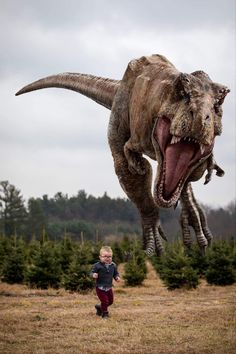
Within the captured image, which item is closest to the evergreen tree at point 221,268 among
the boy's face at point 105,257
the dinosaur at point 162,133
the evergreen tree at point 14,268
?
the evergreen tree at point 14,268

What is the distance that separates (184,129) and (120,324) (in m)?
8.30

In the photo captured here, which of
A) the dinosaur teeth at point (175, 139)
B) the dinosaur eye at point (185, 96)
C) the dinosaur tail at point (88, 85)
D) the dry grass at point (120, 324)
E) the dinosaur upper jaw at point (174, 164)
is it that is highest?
the dinosaur tail at point (88, 85)

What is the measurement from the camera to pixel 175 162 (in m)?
2.82

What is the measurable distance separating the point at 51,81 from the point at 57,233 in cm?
3346

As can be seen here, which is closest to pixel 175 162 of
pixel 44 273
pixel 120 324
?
pixel 120 324

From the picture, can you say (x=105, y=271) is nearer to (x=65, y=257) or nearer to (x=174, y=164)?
(x=174, y=164)

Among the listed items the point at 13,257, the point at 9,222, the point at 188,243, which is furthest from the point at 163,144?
the point at 9,222

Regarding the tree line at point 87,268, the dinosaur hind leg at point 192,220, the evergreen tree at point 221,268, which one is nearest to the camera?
the dinosaur hind leg at point 192,220

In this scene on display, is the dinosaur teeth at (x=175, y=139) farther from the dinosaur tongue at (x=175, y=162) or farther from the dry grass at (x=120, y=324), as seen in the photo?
the dry grass at (x=120, y=324)

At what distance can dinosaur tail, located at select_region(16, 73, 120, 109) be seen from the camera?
14.5 ft

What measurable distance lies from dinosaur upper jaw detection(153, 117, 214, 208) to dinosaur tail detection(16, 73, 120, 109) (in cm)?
156

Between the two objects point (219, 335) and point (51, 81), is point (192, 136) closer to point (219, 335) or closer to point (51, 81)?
point (51, 81)

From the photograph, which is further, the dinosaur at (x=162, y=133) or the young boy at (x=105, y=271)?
the young boy at (x=105, y=271)

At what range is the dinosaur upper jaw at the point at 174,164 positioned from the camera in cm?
279
